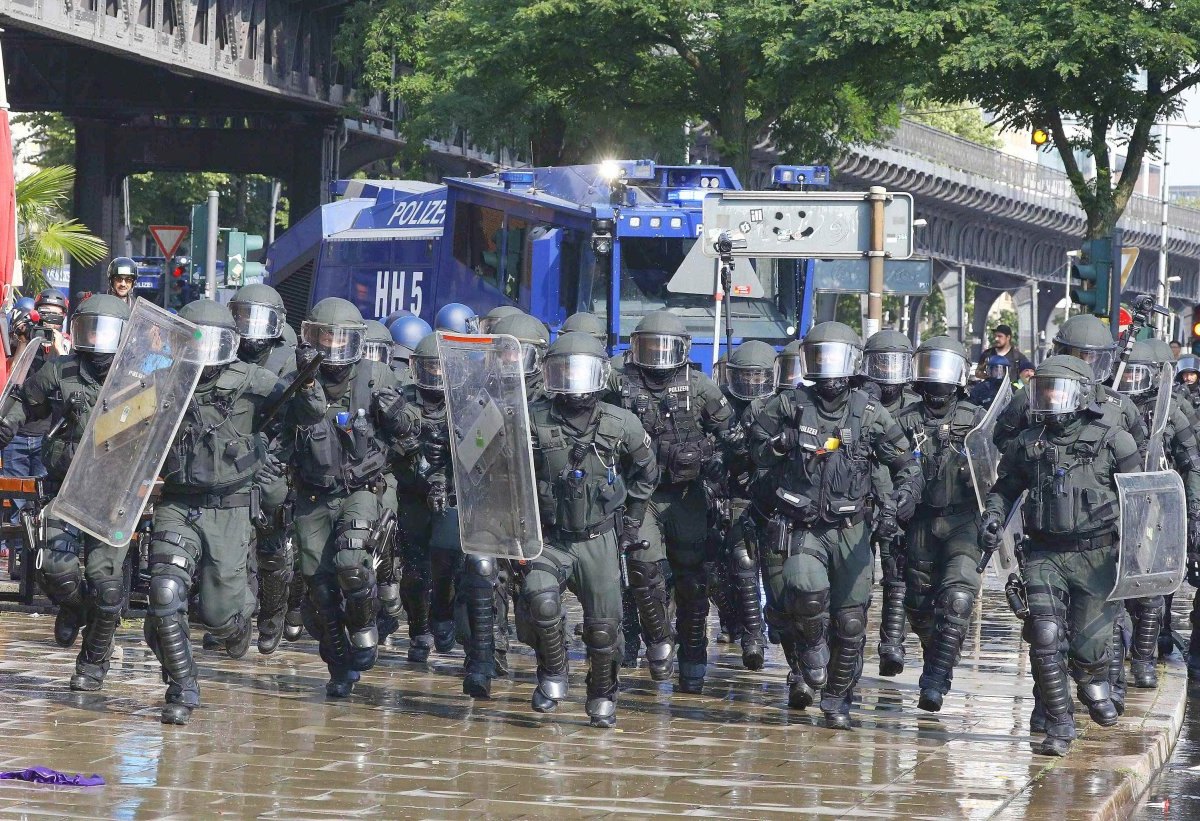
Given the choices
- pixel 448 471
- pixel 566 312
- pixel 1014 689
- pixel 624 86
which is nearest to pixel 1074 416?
pixel 1014 689

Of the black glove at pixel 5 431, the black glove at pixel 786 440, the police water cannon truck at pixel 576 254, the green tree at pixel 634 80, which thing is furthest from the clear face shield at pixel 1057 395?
the green tree at pixel 634 80

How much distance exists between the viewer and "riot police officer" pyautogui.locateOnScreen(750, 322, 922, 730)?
29.8 feet

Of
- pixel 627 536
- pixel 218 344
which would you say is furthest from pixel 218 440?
pixel 627 536

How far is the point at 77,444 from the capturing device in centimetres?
911

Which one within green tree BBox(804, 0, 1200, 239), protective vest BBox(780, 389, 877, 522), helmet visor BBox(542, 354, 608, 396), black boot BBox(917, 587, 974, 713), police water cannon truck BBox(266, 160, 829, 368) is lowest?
black boot BBox(917, 587, 974, 713)

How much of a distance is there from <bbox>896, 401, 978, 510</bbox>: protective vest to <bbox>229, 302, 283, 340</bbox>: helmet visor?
10.0 feet

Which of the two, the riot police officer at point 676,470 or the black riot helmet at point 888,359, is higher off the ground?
the black riot helmet at point 888,359

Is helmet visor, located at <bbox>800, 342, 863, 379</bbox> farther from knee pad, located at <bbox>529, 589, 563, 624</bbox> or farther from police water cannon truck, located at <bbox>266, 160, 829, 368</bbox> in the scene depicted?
police water cannon truck, located at <bbox>266, 160, 829, 368</bbox>

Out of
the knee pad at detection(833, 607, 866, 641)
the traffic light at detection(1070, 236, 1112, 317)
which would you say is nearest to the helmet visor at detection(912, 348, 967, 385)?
the knee pad at detection(833, 607, 866, 641)

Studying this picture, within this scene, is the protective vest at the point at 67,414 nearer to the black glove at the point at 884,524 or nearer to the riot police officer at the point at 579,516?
the riot police officer at the point at 579,516

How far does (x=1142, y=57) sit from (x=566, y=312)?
236 inches

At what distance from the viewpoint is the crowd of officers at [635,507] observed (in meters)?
8.80

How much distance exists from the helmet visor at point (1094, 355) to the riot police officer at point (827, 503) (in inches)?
46.2

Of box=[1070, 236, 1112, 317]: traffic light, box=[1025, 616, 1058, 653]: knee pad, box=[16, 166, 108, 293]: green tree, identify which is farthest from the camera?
box=[16, 166, 108, 293]: green tree
